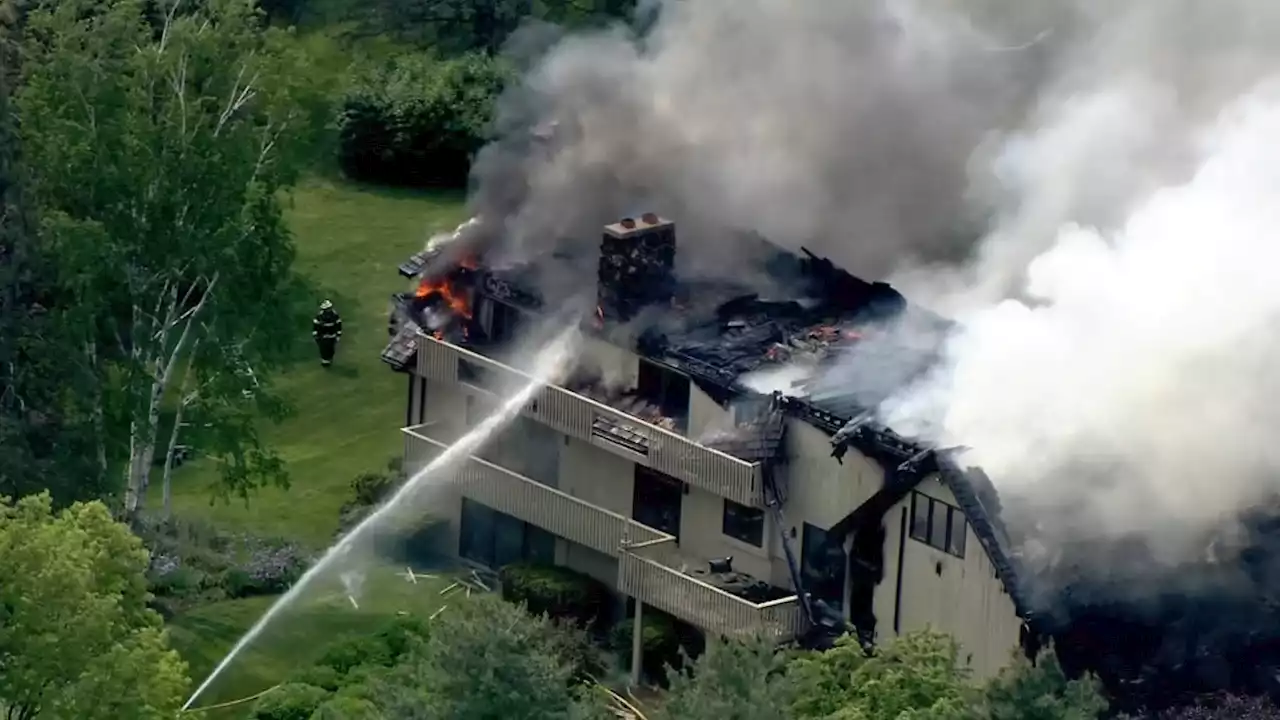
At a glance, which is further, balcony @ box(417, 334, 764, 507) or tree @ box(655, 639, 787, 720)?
balcony @ box(417, 334, 764, 507)

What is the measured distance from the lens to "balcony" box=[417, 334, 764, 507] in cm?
4047

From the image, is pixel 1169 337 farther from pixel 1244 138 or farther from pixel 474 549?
pixel 474 549

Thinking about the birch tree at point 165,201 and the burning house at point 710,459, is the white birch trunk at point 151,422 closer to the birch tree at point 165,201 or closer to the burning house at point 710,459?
the birch tree at point 165,201

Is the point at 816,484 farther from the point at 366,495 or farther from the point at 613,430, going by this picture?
the point at 366,495

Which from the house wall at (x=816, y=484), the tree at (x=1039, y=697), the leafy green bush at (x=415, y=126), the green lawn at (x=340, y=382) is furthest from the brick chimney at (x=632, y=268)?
the leafy green bush at (x=415, y=126)

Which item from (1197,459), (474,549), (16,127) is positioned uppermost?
(16,127)

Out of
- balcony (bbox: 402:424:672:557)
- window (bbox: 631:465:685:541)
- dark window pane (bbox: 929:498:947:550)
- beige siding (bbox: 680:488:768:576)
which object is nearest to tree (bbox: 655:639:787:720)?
dark window pane (bbox: 929:498:947:550)

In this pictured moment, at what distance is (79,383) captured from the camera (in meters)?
42.2

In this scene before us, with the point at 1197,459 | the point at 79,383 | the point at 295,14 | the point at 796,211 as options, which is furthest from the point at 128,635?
the point at 295,14

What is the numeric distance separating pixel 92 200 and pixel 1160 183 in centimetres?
1628

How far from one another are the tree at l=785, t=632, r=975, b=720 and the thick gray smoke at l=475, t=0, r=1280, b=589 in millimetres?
4147

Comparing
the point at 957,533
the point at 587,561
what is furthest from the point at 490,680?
the point at 587,561

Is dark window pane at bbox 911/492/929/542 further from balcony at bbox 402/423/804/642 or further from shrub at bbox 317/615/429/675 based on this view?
shrub at bbox 317/615/429/675

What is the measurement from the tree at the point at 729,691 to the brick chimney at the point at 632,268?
1294 cm
